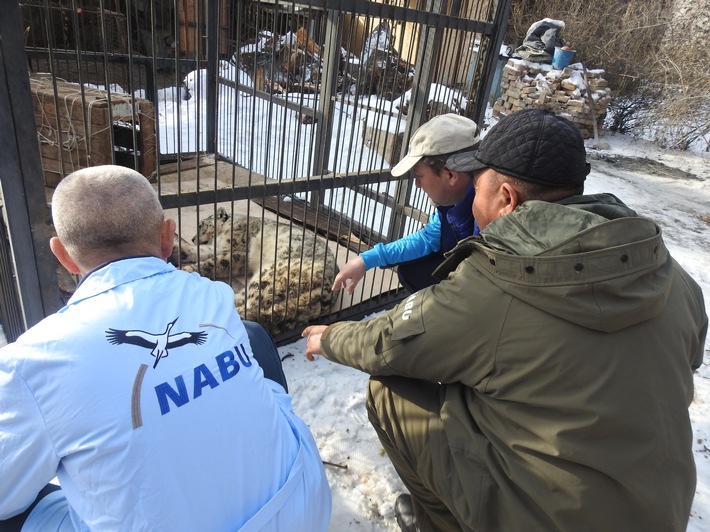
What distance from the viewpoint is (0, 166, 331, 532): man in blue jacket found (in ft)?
3.78

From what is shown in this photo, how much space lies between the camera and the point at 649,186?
30.6 ft

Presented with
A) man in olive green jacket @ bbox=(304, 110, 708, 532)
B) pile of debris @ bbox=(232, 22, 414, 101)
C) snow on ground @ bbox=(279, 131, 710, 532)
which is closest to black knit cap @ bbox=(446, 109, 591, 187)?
man in olive green jacket @ bbox=(304, 110, 708, 532)

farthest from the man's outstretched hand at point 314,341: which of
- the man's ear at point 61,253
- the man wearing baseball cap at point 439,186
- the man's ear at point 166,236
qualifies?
the man's ear at point 61,253

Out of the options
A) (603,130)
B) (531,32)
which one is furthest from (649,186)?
(531,32)

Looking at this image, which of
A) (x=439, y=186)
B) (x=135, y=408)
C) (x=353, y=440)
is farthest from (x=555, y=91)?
(x=135, y=408)

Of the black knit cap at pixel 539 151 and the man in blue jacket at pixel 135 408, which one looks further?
the black knit cap at pixel 539 151

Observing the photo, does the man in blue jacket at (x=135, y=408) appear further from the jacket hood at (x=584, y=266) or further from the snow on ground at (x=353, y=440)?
the snow on ground at (x=353, y=440)

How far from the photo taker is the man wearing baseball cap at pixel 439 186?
2.82 metres

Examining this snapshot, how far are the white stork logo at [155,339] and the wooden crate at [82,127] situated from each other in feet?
9.65

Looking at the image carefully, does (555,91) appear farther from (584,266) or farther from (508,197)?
(584,266)

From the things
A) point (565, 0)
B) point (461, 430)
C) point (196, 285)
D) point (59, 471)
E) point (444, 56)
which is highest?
point (565, 0)

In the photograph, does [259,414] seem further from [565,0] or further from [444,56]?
[565,0]

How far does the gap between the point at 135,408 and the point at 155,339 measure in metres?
0.18

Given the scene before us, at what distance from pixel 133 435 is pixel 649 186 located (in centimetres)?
1045
